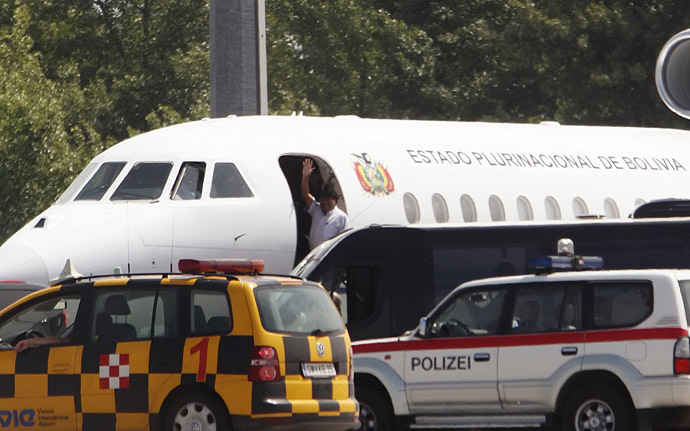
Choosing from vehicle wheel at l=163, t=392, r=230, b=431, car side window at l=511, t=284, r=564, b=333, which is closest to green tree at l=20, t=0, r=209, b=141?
car side window at l=511, t=284, r=564, b=333

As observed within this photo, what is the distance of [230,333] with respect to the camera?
1147 centimetres

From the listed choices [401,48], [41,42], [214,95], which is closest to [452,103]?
[401,48]

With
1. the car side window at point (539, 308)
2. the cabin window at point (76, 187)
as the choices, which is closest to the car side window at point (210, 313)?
the car side window at point (539, 308)

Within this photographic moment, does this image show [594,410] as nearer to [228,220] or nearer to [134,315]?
[134,315]

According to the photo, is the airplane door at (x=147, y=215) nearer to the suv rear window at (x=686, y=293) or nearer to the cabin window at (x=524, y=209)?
the cabin window at (x=524, y=209)

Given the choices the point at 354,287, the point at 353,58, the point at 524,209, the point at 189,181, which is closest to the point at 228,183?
the point at 189,181

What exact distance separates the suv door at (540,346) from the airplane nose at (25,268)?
188 inches

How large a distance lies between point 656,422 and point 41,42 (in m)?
31.2

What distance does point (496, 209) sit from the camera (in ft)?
63.9

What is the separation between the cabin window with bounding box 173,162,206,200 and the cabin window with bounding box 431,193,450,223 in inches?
125

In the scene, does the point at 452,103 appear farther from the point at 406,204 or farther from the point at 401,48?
the point at 406,204

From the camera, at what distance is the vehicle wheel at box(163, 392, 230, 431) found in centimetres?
1132

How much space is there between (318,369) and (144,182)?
569 cm

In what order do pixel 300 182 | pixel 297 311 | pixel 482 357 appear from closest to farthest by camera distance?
1. pixel 297 311
2. pixel 482 357
3. pixel 300 182
